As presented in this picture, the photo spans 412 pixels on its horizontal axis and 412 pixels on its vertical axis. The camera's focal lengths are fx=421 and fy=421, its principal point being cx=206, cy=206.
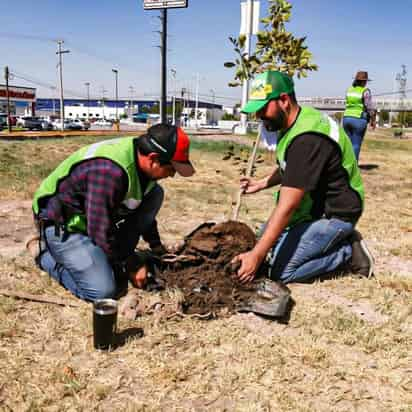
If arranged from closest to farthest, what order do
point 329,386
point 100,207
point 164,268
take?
point 329,386 < point 100,207 < point 164,268

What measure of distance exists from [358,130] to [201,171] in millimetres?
3259

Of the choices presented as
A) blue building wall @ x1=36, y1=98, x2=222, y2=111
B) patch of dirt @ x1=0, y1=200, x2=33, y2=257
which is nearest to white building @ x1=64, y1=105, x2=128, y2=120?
blue building wall @ x1=36, y1=98, x2=222, y2=111

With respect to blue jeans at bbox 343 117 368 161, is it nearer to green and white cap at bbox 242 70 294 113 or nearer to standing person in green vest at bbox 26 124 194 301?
green and white cap at bbox 242 70 294 113

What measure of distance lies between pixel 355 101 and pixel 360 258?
200 inches

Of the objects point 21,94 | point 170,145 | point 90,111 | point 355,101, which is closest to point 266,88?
point 170,145

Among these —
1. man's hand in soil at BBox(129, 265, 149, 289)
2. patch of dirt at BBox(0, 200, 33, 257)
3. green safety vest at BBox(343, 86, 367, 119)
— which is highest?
green safety vest at BBox(343, 86, 367, 119)

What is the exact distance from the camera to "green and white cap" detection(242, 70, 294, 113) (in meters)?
2.62

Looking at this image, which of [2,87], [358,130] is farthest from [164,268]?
[2,87]

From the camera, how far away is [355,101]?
7.58 meters

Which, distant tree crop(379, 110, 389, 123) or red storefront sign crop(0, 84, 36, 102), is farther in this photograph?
distant tree crop(379, 110, 389, 123)

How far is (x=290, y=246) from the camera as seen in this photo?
10.2ft

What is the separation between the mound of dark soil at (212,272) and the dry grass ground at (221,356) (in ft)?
0.44

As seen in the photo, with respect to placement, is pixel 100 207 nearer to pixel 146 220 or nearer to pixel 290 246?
pixel 146 220

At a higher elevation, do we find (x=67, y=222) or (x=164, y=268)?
(x=67, y=222)
